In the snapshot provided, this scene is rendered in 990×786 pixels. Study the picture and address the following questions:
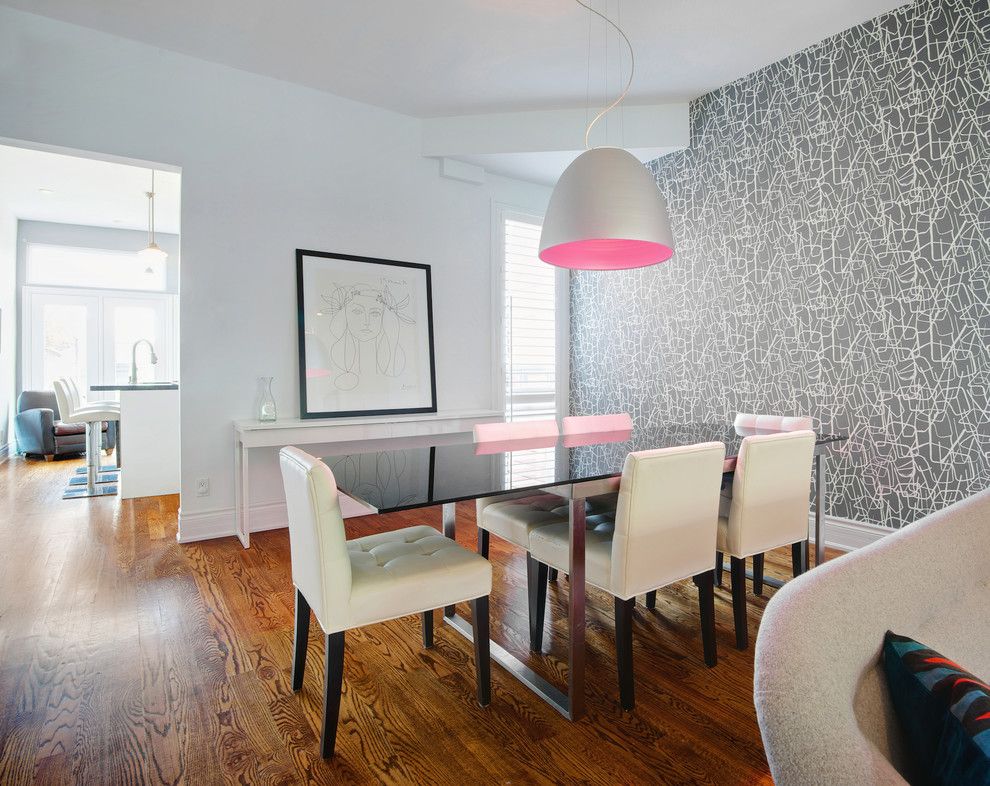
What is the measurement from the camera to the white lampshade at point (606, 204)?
212 centimetres

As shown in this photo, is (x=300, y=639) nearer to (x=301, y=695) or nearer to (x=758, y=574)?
(x=301, y=695)

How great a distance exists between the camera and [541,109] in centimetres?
419

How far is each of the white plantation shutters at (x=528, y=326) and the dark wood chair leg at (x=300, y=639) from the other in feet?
10.5

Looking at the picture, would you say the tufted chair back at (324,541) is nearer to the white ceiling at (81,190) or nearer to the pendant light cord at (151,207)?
the white ceiling at (81,190)

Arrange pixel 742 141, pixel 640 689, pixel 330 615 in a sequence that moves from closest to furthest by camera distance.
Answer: pixel 330 615 → pixel 640 689 → pixel 742 141

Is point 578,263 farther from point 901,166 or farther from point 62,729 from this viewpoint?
point 62,729

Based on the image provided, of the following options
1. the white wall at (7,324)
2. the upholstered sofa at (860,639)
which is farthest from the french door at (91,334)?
the upholstered sofa at (860,639)

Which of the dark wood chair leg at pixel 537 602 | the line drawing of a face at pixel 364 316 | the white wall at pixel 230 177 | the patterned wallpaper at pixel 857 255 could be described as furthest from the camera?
the line drawing of a face at pixel 364 316

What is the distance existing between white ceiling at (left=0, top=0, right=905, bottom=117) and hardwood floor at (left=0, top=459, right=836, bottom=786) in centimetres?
298

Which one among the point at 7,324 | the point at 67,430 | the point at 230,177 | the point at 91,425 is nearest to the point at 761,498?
the point at 230,177

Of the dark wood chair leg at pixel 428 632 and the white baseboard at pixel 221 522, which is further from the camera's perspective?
the white baseboard at pixel 221 522

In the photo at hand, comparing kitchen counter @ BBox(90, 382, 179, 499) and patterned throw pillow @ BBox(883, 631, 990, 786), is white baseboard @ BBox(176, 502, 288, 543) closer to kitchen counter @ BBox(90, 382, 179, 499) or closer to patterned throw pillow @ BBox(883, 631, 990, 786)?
kitchen counter @ BBox(90, 382, 179, 499)

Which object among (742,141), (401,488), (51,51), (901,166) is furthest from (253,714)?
(742,141)

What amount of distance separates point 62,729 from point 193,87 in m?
3.46
